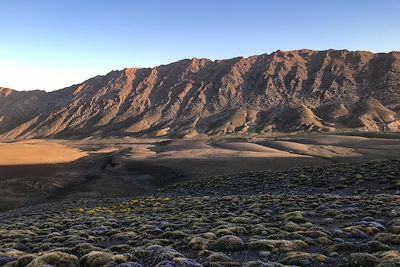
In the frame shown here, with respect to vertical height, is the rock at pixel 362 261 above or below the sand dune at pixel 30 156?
above

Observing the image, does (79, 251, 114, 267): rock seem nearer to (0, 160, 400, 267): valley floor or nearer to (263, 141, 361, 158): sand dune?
(0, 160, 400, 267): valley floor

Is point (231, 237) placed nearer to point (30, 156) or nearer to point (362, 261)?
point (362, 261)

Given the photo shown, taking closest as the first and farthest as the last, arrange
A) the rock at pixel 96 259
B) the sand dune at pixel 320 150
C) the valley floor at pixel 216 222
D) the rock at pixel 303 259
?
the rock at pixel 303 259 → the rock at pixel 96 259 → the valley floor at pixel 216 222 → the sand dune at pixel 320 150

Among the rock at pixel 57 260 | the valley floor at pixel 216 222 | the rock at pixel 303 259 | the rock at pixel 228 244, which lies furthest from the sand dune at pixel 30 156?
the rock at pixel 303 259

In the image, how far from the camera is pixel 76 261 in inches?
563

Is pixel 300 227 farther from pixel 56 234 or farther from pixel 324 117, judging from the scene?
pixel 324 117

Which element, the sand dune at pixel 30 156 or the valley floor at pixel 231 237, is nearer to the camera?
the valley floor at pixel 231 237

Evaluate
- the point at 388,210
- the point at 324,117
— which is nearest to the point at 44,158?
the point at 388,210

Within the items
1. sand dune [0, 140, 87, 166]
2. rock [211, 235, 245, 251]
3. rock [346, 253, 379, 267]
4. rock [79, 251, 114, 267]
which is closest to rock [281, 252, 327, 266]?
rock [346, 253, 379, 267]

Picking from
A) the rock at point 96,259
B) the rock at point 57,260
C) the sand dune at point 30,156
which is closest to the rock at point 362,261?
the rock at point 96,259

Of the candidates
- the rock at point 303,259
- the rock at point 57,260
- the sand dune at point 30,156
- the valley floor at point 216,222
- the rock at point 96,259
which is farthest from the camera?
the sand dune at point 30,156

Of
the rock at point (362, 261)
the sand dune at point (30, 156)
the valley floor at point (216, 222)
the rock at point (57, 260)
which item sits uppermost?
the rock at point (362, 261)

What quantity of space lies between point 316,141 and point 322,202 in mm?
82354

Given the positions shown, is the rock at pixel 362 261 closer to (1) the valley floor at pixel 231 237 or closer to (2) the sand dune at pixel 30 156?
(1) the valley floor at pixel 231 237
